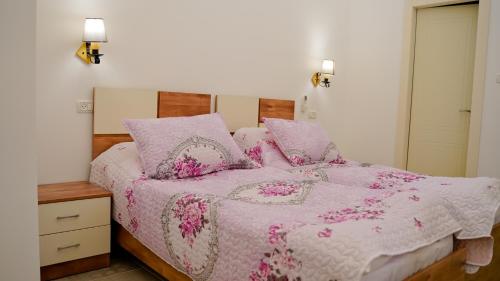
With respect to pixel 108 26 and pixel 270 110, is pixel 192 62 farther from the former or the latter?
pixel 270 110

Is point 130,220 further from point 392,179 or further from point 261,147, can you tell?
point 392,179

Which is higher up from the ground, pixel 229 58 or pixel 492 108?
pixel 229 58

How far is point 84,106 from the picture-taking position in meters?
2.49

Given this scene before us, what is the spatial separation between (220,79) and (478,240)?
2160 millimetres

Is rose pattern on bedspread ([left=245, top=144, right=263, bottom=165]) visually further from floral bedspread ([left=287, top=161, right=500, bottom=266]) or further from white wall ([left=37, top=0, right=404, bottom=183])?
white wall ([left=37, top=0, right=404, bottom=183])

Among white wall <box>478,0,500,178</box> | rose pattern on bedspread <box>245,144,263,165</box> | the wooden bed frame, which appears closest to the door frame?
white wall <box>478,0,500,178</box>

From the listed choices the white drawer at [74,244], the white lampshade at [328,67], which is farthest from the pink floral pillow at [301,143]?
the white drawer at [74,244]

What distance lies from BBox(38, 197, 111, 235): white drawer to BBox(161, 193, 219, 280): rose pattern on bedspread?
1.92 feet

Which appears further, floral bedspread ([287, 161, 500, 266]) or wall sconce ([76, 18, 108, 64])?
wall sconce ([76, 18, 108, 64])

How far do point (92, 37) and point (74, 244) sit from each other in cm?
121

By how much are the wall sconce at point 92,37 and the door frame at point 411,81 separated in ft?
9.43

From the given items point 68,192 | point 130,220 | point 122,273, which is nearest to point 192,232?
point 130,220

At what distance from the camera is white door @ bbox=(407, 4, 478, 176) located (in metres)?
3.66

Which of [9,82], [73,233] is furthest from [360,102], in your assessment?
[9,82]
